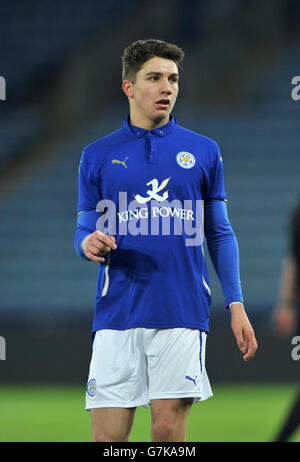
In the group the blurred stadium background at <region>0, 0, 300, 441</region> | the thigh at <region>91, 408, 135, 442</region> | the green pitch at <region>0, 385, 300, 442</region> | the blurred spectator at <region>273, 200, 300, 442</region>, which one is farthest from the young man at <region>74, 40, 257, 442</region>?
the blurred stadium background at <region>0, 0, 300, 441</region>

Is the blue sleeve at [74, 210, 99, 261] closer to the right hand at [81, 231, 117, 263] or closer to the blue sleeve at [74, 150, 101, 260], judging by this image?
the blue sleeve at [74, 150, 101, 260]

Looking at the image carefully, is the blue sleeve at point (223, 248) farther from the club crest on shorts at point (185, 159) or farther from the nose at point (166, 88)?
the nose at point (166, 88)

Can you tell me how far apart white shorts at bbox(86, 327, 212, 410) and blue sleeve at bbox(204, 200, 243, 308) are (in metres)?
0.24

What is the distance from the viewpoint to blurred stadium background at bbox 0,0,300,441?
1258cm

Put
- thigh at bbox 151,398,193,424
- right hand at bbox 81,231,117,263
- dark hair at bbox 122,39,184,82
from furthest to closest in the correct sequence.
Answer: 1. dark hair at bbox 122,39,184,82
2. thigh at bbox 151,398,193,424
3. right hand at bbox 81,231,117,263

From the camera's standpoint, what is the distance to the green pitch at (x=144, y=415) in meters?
6.61

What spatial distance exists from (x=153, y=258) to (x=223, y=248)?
301 millimetres

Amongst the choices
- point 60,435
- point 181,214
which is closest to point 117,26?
point 60,435

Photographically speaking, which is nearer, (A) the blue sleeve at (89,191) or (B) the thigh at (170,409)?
(B) the thigh at (170,409)

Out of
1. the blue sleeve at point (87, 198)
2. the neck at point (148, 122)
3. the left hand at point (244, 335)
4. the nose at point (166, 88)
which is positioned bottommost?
the left hand at point (244, 335)

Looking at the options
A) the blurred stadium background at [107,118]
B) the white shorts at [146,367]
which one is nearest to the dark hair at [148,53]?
the white shorts at [146,367]

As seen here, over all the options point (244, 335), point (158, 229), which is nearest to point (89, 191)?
point (158, 229)

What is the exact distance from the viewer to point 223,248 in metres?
3.56

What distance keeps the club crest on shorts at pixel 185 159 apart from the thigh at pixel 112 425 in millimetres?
1008
